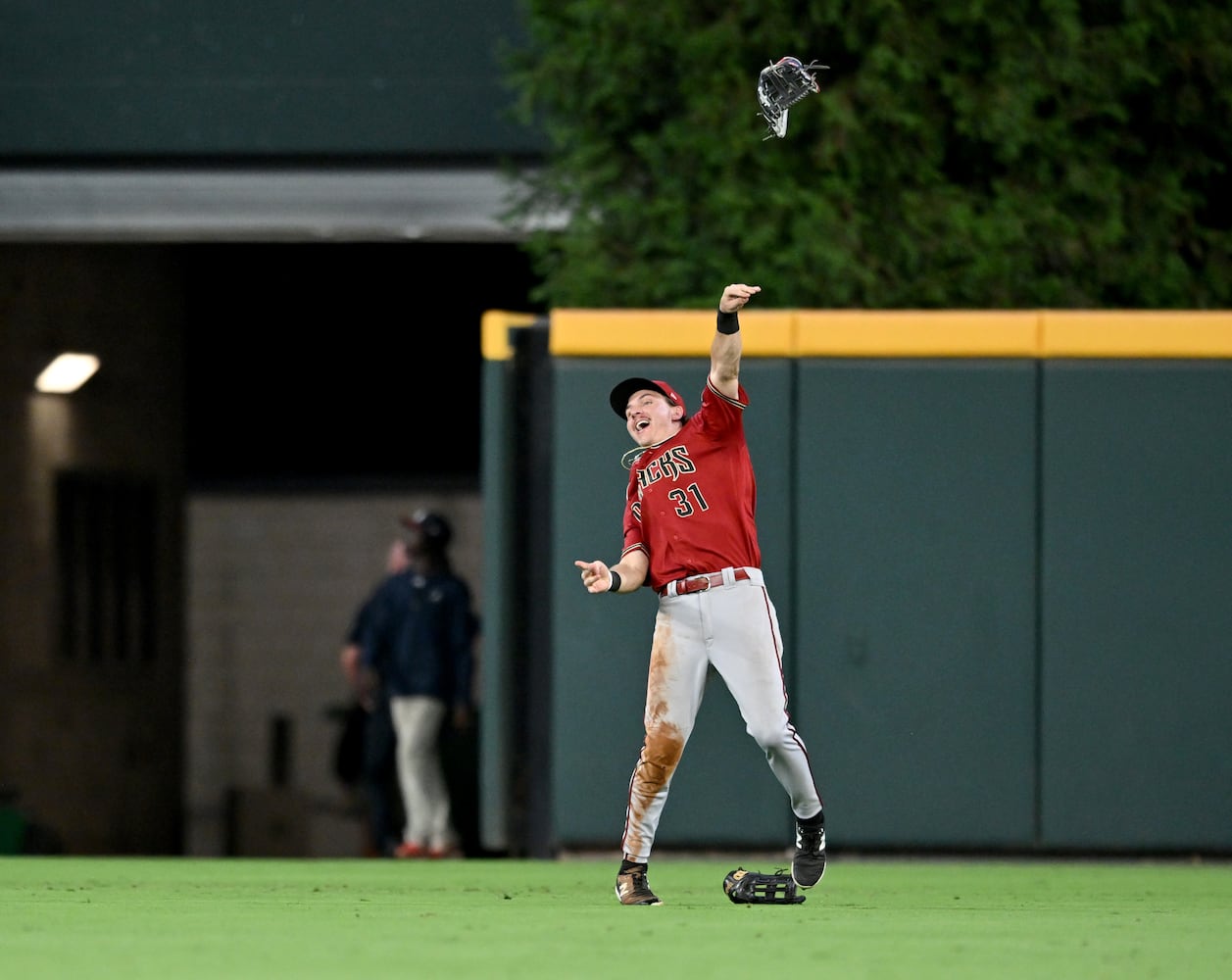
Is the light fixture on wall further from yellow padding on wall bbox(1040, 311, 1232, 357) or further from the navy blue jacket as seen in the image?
yellow padding on wall bbox(1040, 311, 1232, 357)

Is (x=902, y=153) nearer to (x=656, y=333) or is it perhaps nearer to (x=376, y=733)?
(x=656, y=333)

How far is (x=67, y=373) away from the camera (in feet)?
54.4

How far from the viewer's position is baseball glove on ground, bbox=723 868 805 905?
23.8ft

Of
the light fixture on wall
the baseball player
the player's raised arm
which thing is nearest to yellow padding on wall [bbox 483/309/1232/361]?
the baseball player

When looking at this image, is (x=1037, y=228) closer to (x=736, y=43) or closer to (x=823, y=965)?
(x=736, y=43)

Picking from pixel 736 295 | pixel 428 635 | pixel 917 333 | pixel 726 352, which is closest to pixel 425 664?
pixel 428 635

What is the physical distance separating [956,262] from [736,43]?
5.44 ft

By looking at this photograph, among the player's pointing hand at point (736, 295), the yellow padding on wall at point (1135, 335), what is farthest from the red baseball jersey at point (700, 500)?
the yellow padding on wall at point (1135, 335)

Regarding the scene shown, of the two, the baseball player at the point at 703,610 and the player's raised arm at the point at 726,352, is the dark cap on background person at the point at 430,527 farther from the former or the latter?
the player's raised arm at the point at 726,352

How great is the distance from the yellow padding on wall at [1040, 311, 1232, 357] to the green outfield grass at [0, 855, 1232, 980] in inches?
95.4

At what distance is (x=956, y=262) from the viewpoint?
37.1ft

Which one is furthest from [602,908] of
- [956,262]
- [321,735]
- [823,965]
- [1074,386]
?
[321,735]

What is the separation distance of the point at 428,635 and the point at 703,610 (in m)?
5.58

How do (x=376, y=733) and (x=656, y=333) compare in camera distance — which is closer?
(x=656, y=333)
